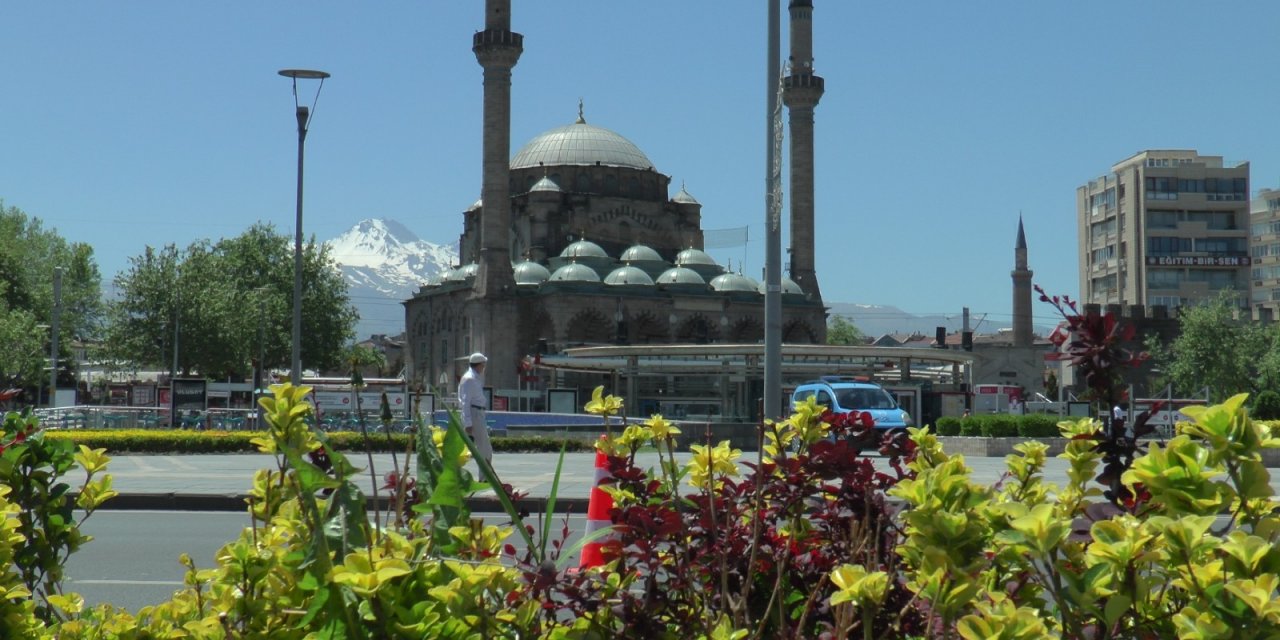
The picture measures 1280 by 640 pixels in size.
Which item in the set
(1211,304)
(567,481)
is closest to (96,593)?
(567,481)

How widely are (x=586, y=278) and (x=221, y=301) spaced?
17774mm

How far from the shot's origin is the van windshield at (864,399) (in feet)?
91.2

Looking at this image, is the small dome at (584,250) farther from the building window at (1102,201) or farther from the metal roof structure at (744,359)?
the building window at (1102,201)

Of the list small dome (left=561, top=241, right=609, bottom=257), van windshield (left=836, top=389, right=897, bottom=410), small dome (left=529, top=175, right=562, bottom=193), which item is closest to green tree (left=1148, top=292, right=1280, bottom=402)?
small dome (left=561, top=241, right=609, bottom=257)

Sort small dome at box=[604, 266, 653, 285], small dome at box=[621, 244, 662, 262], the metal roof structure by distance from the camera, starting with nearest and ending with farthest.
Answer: the metal roof structure → small dome at box=[604, 266, 653, 285] → small dome at box=[621, 244, 662, 262]

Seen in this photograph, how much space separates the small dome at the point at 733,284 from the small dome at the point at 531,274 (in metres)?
8.87

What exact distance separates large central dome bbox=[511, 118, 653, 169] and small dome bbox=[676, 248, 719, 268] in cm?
769

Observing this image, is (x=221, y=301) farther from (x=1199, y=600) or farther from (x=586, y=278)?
(x=1199, y=600)

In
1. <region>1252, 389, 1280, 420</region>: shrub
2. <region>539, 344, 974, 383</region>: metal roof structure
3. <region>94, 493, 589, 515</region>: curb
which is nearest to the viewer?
<region>94, 493, 589, 515</region>: curb

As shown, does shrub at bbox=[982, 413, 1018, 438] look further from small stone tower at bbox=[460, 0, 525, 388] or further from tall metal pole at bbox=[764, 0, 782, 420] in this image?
small stone tower at bbox=[460, 0, 525, 388]

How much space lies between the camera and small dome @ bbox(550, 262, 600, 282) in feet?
212

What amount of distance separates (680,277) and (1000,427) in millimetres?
40793

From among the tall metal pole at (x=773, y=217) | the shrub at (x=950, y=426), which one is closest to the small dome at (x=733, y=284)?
the shrub at (x=950, y=426)

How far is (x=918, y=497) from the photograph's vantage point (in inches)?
82.5
